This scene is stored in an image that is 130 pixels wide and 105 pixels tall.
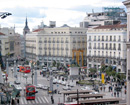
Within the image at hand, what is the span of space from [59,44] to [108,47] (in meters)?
18.5

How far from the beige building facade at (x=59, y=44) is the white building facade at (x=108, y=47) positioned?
7.83m

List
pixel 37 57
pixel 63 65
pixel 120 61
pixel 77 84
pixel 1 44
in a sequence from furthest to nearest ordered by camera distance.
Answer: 1. pixel 1 44
2. pixel 37 57
3. pixel 63 65
4. pixel 120 61
5. pixel 77 84

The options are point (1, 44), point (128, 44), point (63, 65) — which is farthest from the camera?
point (1, 44)

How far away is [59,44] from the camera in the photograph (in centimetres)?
Result: 9919

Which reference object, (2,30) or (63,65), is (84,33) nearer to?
(63,65)

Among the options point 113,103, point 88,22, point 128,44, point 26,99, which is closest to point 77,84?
point 26,99

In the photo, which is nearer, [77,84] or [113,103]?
[113,103]

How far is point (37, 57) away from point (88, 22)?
20.6 m

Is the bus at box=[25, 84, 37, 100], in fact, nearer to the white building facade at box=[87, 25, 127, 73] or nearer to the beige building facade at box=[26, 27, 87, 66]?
the white building facade at box=[87, 25, 127, 73]

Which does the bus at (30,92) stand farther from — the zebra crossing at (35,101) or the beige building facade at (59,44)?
the beige building facade at (59,44)

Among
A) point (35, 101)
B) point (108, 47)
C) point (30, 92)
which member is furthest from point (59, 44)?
point (35, 101)

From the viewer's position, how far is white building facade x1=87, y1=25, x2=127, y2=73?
7975 centimetres

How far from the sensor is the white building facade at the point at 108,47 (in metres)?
79.8

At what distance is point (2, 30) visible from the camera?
12988 centimetres
